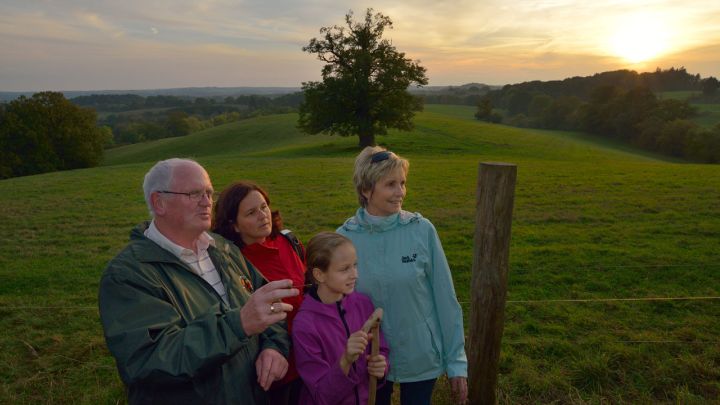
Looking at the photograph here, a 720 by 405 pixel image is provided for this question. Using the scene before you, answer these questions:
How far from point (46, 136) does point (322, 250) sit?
52.9 metres

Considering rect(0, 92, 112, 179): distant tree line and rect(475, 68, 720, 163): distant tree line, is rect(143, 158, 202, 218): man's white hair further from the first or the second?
rect(475, 68, 720, 163): distant tree line

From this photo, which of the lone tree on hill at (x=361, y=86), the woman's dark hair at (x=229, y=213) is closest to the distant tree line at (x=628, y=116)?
the lone tree on hill at (x=361, y=86)

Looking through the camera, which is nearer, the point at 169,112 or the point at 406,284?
the point at 406,284

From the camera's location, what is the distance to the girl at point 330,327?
2.79 metres

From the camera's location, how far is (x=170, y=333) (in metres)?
2.36

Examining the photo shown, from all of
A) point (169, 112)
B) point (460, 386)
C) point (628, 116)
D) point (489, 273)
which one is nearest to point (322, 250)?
point (460, 386)

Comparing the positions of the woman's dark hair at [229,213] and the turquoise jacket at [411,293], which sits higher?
the woman's dark hair at [229,213]

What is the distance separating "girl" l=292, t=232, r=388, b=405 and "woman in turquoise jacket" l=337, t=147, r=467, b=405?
0.80 feet

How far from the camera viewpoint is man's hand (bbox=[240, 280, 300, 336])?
7.70 feet

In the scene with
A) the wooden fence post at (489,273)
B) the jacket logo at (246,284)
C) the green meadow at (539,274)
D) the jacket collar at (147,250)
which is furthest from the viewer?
the green meadow at (539,274)

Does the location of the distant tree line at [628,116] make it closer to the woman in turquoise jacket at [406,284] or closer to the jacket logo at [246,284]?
the woman in turquoise jacket at [406,284]

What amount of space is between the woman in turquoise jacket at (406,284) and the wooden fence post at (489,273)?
61 cm

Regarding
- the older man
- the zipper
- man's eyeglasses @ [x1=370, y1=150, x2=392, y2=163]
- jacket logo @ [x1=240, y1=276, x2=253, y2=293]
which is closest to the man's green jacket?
the older man

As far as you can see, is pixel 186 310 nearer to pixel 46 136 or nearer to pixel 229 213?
pixel 229 213
